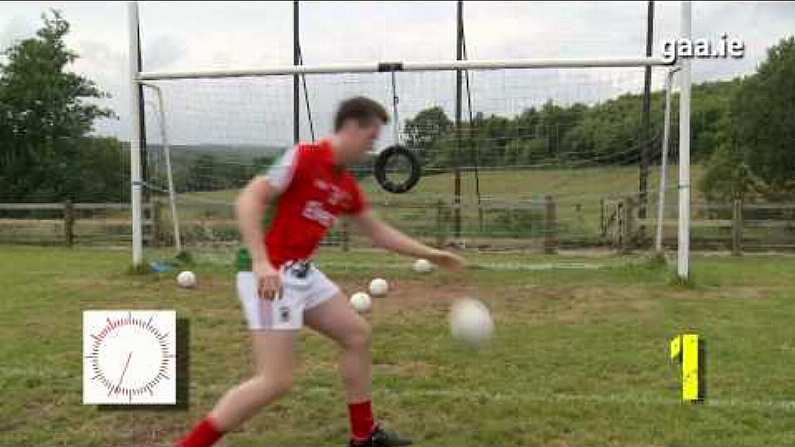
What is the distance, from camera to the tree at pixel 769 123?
71.3 ft

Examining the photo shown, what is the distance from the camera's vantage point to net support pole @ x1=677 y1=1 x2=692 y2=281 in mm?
10946

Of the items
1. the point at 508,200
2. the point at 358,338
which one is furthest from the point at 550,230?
the point at 358,338

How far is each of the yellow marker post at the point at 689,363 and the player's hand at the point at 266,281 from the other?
238cm

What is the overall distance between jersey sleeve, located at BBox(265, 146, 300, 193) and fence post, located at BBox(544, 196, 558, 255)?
48.3ft

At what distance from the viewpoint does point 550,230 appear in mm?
18688

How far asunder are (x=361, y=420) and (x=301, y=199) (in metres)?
1.21

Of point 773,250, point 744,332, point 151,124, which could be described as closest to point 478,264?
point 151,124

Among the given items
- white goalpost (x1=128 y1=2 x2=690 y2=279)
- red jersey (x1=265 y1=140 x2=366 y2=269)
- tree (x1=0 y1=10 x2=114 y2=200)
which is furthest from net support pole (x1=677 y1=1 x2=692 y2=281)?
tree (x1=0 y1=10 x2=114 y2=200)

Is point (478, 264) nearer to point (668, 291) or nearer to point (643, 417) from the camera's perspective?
point (668, 291)

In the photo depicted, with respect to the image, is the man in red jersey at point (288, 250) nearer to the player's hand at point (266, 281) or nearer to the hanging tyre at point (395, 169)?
the player's hand at point (266, 281)

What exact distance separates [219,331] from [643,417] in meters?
4.25

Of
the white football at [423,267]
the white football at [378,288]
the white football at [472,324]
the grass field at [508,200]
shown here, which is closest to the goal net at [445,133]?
the grass field at [508,200]

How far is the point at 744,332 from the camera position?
8023 mm

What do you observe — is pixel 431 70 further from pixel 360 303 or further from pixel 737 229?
pixel 737 229
